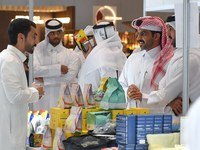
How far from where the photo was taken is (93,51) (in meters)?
3.93

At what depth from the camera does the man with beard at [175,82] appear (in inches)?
100

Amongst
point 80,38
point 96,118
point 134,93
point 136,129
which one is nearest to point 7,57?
point 96,118

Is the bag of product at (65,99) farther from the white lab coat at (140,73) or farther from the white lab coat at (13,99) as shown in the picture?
the white lab coat at (140,73)

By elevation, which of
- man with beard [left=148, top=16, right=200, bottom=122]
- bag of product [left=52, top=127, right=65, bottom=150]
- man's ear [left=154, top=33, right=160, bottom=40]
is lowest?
bag of product [left=52, top=127, right=65, bottom=150]

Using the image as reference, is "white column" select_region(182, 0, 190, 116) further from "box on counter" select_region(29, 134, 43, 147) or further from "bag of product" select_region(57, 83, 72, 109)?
"box on counter" select_region(29, 134, 43, 147)

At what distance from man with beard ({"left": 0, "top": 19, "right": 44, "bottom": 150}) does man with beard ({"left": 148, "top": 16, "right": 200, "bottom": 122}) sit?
1.09 m

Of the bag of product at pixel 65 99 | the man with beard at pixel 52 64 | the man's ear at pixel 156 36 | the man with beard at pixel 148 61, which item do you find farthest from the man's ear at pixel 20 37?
the man's ear at pixel 156 36

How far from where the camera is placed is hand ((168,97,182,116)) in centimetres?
269

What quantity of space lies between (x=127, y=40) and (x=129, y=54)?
204 millimetres

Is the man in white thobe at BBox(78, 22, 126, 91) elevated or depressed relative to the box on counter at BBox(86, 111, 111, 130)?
elevated

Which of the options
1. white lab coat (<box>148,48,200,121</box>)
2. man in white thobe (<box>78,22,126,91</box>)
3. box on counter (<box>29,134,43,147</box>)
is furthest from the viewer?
man in white thobe (<box>78,22,126,91</box>)

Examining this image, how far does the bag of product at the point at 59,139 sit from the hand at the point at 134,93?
36.7 inches

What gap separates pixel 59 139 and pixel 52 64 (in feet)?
4.93

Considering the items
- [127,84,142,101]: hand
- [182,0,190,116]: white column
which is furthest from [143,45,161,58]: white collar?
[182,0,190,116]: white column
